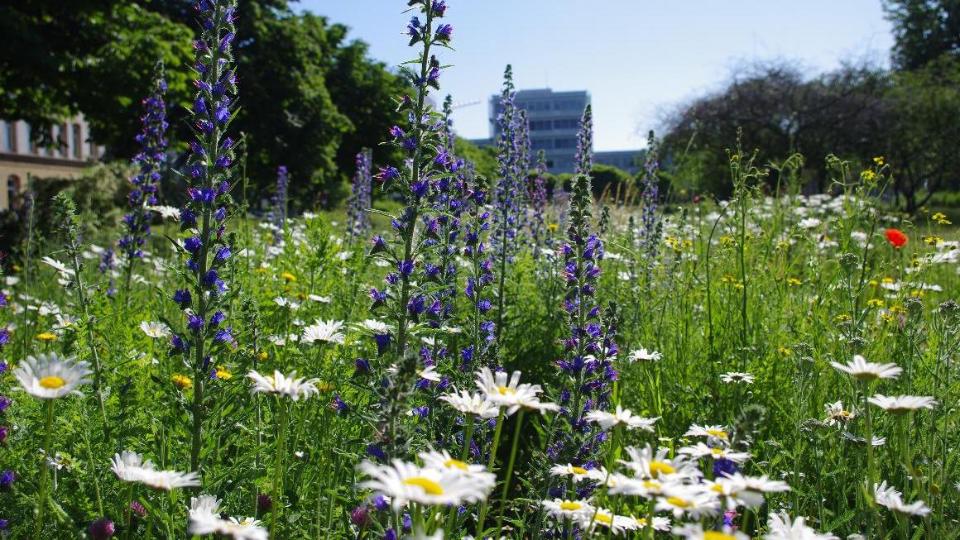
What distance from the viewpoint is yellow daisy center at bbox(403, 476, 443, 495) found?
1.21m

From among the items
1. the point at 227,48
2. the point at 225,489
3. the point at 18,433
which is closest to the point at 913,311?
the point at 225,489

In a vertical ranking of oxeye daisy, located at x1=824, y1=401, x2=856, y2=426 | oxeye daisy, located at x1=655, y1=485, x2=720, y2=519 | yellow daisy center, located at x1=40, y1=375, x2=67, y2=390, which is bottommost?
oxeye daisy, located at x1=824, y1=401, x2=856, y2=426

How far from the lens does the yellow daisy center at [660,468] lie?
5.32 feet

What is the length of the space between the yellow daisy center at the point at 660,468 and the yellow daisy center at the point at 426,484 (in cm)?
61

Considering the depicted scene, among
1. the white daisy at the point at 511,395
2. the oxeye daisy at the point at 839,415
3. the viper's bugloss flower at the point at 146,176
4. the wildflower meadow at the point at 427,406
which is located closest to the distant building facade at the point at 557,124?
the viper's bugloss flower at the point at 146,176

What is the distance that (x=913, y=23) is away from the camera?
1751 inches

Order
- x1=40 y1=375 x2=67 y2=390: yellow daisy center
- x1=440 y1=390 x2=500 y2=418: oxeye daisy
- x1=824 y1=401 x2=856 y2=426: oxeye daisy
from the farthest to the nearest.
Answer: x1=824 y1=401 x2=856 y2=426: oxeye daisy → x1=440 y1=390 x2=500 y2=418: oxeye daisy → x1=40 y1=375 x2=67 y2=390: yellow daisy center

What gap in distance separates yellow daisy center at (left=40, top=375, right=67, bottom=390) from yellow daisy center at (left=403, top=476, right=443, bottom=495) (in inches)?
38.0

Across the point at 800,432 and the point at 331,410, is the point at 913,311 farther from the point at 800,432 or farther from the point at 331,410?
the point at 331,410

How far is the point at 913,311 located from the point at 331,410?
2.56 meters

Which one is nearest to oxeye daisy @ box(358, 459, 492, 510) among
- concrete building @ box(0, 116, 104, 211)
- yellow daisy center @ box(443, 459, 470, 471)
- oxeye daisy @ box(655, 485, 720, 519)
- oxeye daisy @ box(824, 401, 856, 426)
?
yellow daisy center @ box(443, 459, 470, 471)

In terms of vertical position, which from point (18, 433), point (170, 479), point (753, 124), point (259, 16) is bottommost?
point (18, 433)

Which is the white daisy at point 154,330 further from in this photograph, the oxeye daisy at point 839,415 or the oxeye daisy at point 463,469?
the oxeye daisy at point 839,415

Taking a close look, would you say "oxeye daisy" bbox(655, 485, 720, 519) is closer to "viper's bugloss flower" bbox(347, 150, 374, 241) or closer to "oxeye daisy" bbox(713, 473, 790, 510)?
"oxeye daisy" bbox(713, 473, 790, 510)
